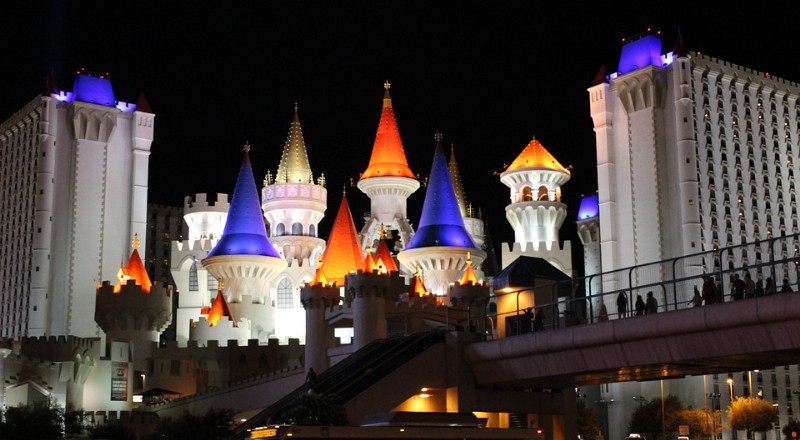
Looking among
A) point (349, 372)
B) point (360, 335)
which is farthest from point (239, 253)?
point (349, 372)

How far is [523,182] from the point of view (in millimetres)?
89062

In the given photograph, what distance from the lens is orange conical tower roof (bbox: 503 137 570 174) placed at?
8856cm

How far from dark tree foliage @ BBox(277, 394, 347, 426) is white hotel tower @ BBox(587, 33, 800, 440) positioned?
1657 inches

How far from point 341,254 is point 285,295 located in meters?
10.7

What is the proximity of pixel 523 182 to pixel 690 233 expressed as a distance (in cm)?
1590

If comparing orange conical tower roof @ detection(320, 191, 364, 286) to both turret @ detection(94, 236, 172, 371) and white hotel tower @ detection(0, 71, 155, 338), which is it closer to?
turret @ detection(94, 236, 172, 371)

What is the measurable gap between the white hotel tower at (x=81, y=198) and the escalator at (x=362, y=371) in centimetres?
3852

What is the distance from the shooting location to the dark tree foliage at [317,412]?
109 feet

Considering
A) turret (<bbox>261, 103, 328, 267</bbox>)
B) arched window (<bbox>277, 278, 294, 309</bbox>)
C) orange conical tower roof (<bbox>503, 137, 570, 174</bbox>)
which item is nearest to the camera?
arched window (<bbox>277, 278, 294, 309</bbox>)

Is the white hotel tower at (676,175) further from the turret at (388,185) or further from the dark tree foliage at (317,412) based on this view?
the dark tree foliage at (317,412)

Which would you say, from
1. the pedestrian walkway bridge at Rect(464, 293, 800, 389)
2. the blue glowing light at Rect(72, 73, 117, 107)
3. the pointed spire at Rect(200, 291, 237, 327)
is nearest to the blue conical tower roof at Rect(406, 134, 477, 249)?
the pointed spire at Rect(200, 291, 237, 327)

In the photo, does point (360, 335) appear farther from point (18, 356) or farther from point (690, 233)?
point (690, 233)

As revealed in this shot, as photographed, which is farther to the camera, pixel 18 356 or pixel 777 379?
pixel 777 379

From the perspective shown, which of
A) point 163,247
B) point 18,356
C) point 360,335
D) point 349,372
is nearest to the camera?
point 349,372
